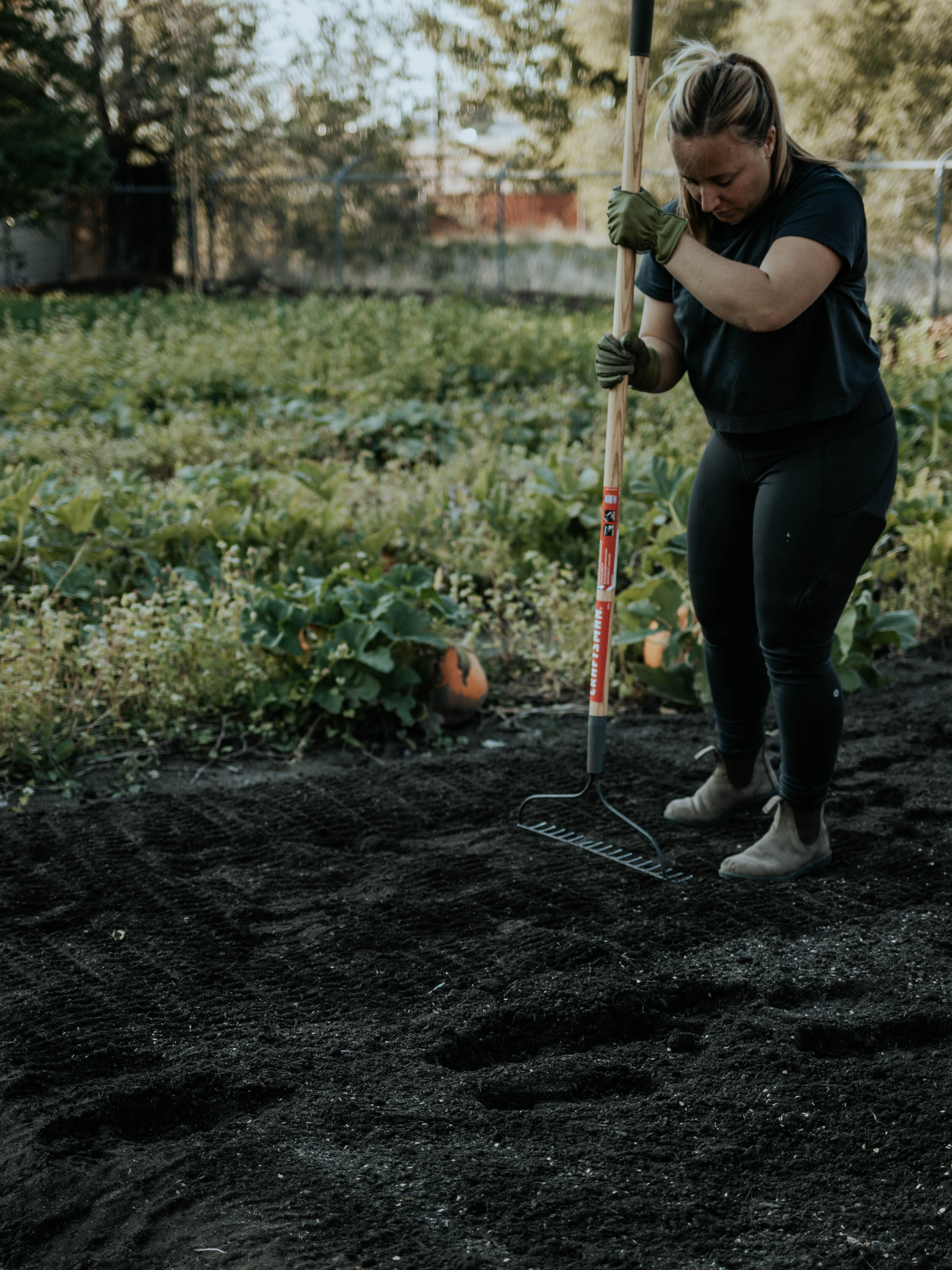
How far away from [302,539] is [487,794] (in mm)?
1942

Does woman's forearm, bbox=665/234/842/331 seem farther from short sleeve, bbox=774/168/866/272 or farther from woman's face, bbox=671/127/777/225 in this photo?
woman's face, bbox=671/127/777/225

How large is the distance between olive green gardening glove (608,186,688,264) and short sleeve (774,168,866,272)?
8.8 inches

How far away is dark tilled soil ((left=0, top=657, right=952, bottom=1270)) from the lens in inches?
68.3

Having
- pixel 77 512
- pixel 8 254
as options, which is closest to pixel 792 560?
pixel 77 512

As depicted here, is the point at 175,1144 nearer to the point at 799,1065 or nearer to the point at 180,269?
the point at 799,1065

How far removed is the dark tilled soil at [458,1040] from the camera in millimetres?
1735

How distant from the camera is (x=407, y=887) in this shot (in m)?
2.85

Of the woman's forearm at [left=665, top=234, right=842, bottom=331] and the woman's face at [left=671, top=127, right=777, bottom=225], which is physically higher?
the woman's face at [left=671, top=127, right=777, bottom=225]

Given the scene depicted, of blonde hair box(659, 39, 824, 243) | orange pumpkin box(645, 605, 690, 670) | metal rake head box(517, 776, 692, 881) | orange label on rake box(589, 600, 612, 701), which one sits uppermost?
blonde hair box(659, 39, 824, 243)

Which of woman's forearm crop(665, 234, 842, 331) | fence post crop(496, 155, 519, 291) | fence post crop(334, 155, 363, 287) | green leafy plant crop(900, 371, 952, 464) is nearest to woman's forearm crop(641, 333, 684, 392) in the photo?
woman's forearm crop(665, 234, 842, 331)

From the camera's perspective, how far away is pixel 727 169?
2355 millimetres

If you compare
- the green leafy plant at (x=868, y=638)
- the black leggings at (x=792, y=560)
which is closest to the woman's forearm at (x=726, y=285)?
the black leggings at (x=792, y=560)

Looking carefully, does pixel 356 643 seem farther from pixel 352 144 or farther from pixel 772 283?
pixel 352 144

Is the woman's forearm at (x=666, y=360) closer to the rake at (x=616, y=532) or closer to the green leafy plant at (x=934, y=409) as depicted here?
the rake at (x=616, y=532)
